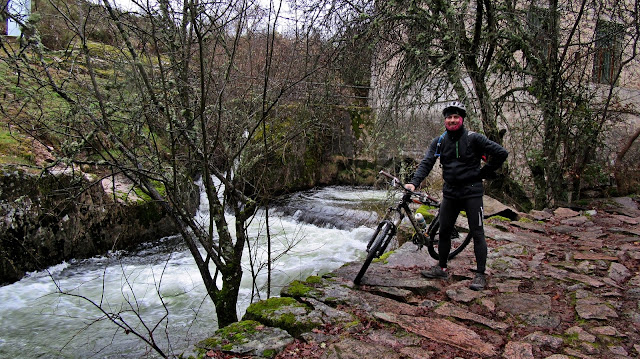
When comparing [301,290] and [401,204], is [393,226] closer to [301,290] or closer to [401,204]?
[401,204]

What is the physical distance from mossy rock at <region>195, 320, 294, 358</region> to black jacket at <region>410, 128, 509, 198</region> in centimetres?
221

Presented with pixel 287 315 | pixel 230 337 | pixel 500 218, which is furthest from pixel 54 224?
pixel 500 218

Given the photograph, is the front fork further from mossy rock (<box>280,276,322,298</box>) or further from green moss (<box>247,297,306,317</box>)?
green moss (<box>247,297,306,317</box>)

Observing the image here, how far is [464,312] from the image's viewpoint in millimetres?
3605

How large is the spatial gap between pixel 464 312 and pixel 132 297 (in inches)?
182

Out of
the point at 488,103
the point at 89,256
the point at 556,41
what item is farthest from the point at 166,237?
the point at 556,41

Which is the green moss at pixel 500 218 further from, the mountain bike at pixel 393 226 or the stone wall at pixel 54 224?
the stone wall at pixel 54 224

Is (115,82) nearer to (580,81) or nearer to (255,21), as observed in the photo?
(255,21)

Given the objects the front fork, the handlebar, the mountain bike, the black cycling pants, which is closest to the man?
the black cycling pants

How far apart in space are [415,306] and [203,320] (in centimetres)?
300

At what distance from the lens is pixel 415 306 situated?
12.3 feet

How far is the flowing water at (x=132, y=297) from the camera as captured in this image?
468cm

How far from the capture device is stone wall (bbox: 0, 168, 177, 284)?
5.79 m

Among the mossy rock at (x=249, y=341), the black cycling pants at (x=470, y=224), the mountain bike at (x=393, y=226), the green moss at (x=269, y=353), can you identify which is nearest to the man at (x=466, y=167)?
the black cycling pants at (x=470, y=224)
